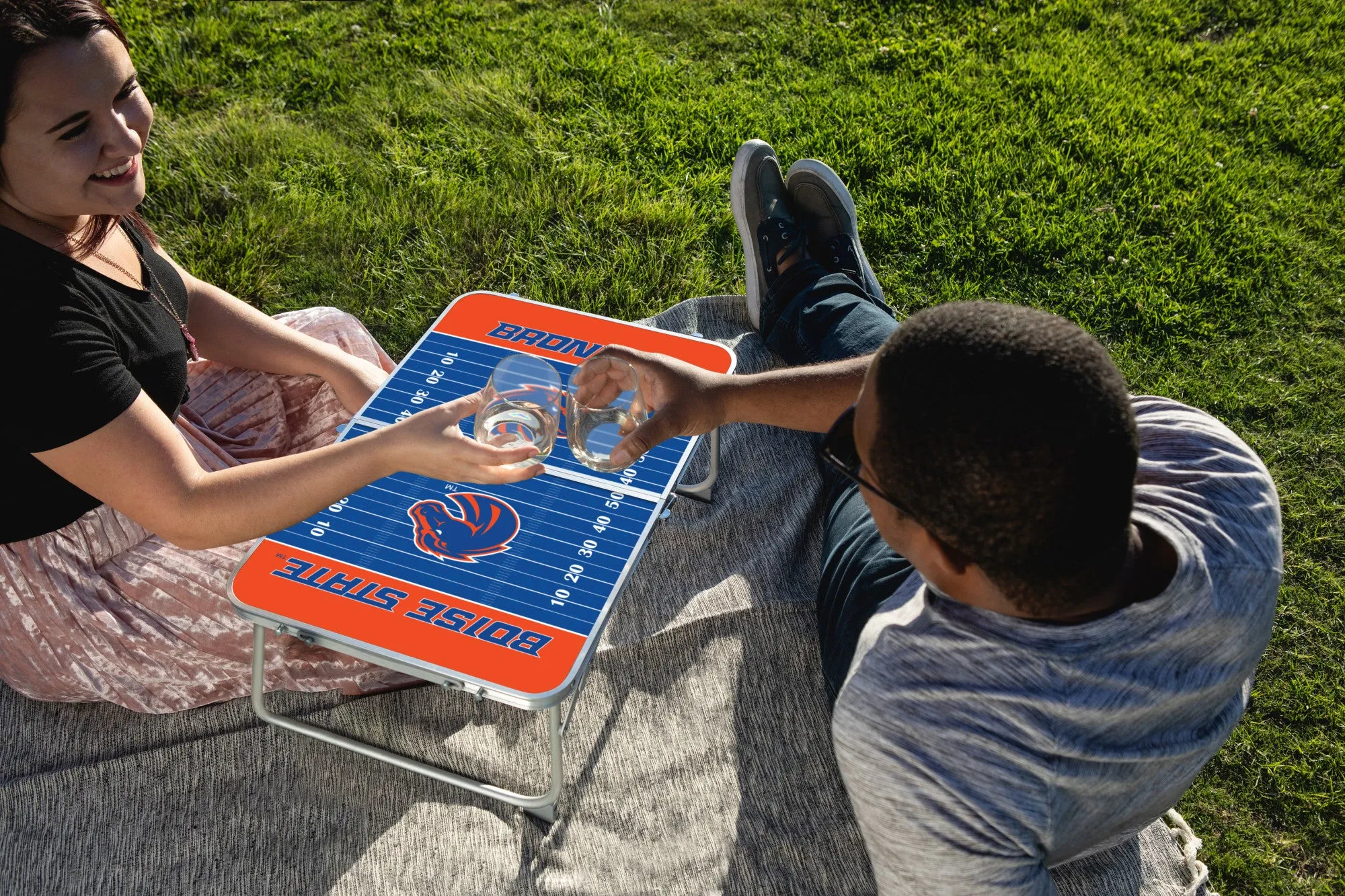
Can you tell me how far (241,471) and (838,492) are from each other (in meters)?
1.74

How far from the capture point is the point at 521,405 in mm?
2775

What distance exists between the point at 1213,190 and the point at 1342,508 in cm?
186

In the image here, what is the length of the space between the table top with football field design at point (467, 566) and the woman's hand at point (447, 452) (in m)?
0.32

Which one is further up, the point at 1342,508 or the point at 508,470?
the point at 508,470

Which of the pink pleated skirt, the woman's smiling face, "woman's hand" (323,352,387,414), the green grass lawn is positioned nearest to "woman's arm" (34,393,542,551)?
the pink pleated skirt

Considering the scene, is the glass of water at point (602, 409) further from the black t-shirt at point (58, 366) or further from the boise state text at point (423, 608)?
the black t-shirt at point (58, 366)

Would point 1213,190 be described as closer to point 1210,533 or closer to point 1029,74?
point 1029,74

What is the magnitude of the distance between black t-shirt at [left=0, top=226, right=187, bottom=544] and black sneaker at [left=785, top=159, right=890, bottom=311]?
2.37 metres

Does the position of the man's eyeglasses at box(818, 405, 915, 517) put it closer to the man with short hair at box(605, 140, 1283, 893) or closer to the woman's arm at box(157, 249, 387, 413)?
the man with short hair at box(605, 140, 1283, 893)

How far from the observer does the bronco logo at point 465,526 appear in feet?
9.30

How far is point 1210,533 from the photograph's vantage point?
212 centimetres

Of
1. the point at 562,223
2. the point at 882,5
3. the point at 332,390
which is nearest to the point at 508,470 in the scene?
the point at 332,390

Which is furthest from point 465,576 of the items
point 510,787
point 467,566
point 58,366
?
point 58,366

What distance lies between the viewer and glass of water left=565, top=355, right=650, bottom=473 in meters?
2.75
